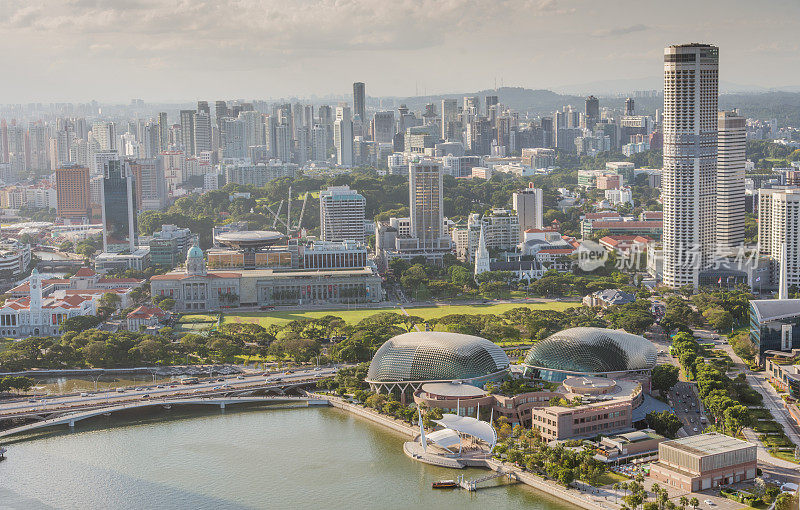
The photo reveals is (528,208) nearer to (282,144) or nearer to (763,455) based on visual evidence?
(763,455)

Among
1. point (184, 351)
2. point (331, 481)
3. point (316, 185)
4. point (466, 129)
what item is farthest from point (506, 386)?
point (466, 129)

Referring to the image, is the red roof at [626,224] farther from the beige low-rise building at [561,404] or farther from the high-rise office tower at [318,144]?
the high-rise office tower at [318,144]

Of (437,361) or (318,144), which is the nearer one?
(437,361)

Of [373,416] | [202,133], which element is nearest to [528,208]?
[373,416]

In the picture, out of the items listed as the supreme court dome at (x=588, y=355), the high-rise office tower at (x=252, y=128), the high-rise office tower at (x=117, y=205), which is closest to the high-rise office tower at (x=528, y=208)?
the high-rise office tower at (x=117, y=205)

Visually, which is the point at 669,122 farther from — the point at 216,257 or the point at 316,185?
the point at 316,185

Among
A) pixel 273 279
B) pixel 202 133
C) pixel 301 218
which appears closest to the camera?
pixel 273 279

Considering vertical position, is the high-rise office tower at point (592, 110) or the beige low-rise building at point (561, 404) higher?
the high-rise office tower at point (592, 110)
